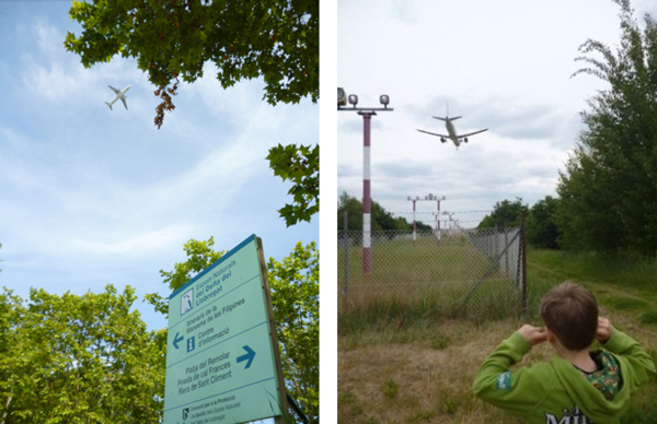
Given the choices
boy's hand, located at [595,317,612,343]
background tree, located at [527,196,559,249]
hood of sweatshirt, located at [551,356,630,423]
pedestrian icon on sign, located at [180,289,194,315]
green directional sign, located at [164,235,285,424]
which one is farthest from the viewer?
pedestrian icon on sign, located at [180,289,194,315]

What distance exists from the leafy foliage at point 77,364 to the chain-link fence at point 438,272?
14.2 ft

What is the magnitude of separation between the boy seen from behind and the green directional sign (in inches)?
26.9

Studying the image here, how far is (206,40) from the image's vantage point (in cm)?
310

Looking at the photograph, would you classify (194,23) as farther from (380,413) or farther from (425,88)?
(380,413)

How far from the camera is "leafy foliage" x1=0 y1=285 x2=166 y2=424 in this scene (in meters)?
5.93

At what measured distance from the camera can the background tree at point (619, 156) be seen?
77.0 inches

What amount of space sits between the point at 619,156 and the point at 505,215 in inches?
16.8

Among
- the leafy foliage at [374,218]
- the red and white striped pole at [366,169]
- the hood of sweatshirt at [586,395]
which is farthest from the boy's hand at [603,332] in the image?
the red and white striped pole at [366,169]

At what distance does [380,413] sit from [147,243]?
3976mm

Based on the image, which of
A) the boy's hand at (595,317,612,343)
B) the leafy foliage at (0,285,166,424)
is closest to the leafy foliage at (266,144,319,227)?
the boy's hand at (595,317,612,343)

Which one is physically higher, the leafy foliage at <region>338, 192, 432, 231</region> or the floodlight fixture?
the floodlight fixture

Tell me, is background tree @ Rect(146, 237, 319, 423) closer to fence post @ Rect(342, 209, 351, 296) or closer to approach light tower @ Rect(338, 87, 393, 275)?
fence post @ Rect(342, 209, 351, 296)

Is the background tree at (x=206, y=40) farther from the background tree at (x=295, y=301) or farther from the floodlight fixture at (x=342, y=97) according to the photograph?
the background tree at (x=295, y=301)

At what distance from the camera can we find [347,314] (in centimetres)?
232
